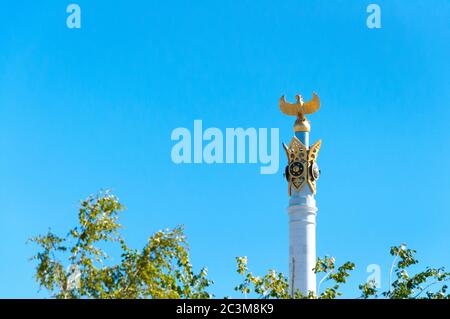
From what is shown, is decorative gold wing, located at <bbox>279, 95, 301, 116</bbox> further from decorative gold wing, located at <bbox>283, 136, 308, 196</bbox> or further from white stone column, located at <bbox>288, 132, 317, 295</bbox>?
white stone column, located at <bbox>288, 132, 317, 295</bbox>

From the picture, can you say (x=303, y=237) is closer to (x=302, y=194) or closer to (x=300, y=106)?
(x=302, y=194)

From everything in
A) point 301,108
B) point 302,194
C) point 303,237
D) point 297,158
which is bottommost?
point 303,237

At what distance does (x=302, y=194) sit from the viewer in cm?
4250

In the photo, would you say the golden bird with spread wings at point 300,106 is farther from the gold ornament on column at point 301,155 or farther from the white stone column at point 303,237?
the white stone column at point 303,237

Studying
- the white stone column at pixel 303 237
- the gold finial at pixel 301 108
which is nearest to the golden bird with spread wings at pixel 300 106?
the gold finial at pixel 301 108

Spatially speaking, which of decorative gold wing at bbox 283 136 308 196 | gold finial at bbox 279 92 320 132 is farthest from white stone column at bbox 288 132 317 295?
gold finial at bbox 279 92 320 132

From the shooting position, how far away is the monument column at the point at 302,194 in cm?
4119

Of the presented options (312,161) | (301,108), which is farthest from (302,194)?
(301,108)

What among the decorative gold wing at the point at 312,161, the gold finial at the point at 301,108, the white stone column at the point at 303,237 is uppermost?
the gold finial at the point at 301,108

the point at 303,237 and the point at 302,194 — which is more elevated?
the point at 302,194
